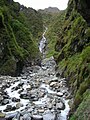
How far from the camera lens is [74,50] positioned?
162 feet

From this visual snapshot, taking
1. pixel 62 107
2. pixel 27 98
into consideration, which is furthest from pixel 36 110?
pixel 27 98

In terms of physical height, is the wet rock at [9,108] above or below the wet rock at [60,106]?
above

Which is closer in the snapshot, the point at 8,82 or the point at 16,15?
the point at 8,82

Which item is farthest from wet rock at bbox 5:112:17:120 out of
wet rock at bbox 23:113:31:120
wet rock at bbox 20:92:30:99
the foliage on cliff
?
the foliage on cliff

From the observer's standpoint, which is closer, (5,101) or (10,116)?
(10,116)

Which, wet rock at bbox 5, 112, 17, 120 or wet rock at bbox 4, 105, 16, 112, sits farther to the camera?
wet rock at bbox 4, 105, 16, 112

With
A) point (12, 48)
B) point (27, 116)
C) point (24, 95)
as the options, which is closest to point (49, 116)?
point (27, 116)

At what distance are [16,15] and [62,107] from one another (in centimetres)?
7014

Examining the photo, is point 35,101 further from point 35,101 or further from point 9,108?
point 9,108

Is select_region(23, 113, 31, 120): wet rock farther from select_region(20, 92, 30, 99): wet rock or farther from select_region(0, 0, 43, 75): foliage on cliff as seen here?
select_region(0, 0, 43, 75): foliage on cliff

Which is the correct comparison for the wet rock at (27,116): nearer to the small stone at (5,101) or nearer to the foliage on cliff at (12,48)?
the small stone at (5,101)

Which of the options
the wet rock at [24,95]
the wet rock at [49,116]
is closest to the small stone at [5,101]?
the wet rock at [24,95]

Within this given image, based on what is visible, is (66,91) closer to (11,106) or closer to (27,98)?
(27,98)

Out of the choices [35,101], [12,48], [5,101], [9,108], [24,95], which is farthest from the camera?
[12,48]
